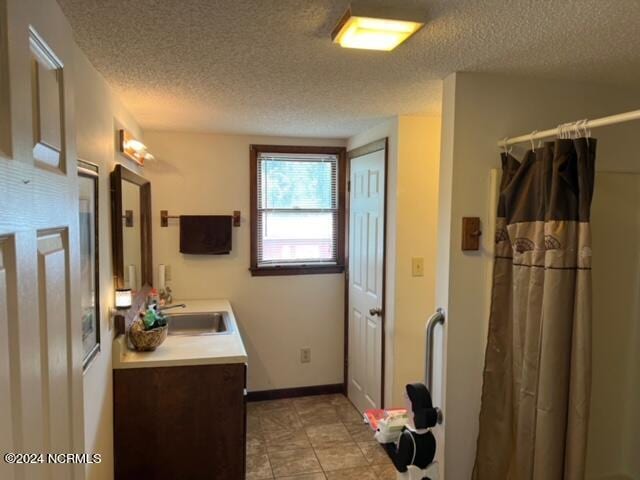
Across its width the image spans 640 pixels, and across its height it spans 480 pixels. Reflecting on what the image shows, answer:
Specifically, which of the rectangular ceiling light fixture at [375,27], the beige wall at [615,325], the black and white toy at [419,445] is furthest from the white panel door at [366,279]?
the rectangular ceiling light fixture at [375,27]

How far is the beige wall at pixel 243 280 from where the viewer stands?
140 inches

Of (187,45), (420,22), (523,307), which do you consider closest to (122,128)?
(187,45)

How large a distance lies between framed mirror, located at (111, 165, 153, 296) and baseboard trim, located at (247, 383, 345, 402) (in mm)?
1298

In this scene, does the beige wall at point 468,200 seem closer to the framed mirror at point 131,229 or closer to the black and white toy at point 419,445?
the black and white toy at point 419,445

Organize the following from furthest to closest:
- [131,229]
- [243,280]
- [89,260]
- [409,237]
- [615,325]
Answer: [243,280], [409,237], [131,229], [615,325], [89,260]

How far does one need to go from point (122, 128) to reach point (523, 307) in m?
2.18

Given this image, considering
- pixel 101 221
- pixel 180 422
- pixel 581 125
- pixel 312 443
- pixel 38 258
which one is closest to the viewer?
pixel 38 258

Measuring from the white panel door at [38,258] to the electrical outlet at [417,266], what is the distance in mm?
2200

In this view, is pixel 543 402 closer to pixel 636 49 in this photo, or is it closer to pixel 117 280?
pixel 636 49

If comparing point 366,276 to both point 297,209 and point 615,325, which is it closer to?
point 297,209

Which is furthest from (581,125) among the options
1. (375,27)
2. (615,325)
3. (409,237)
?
(409,237)

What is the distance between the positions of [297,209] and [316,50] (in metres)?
2.18

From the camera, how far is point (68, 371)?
3.22ft

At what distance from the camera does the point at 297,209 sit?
3814 millimetres
